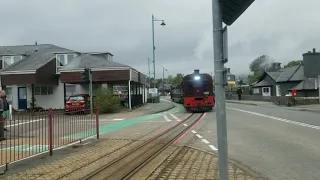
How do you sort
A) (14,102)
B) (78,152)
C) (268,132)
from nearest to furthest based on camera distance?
(78,152), (268,132), (14,102)

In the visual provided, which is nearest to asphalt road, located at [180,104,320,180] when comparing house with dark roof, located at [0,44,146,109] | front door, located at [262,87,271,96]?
house with dark roof, located at [0,44,146,109]

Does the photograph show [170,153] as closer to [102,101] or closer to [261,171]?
[261,171]

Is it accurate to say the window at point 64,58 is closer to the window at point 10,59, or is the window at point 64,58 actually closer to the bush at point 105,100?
the window at point 10,59

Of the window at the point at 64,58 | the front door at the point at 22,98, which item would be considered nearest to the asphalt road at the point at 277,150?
the front door at the point at 22,98

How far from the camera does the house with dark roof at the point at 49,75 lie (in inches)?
1217

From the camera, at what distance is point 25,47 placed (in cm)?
4284

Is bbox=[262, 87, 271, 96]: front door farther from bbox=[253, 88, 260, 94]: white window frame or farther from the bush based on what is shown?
the bush

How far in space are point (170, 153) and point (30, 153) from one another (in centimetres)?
384

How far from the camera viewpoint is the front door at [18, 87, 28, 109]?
1325 inches

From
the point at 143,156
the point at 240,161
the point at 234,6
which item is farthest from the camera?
the point at 143,156

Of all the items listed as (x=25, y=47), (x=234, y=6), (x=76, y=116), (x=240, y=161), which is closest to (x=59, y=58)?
(x=25, y=47)

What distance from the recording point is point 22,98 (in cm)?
3397

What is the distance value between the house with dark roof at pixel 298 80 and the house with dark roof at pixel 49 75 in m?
19.0

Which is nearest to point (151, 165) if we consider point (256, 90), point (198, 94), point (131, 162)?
point (131, 162)
